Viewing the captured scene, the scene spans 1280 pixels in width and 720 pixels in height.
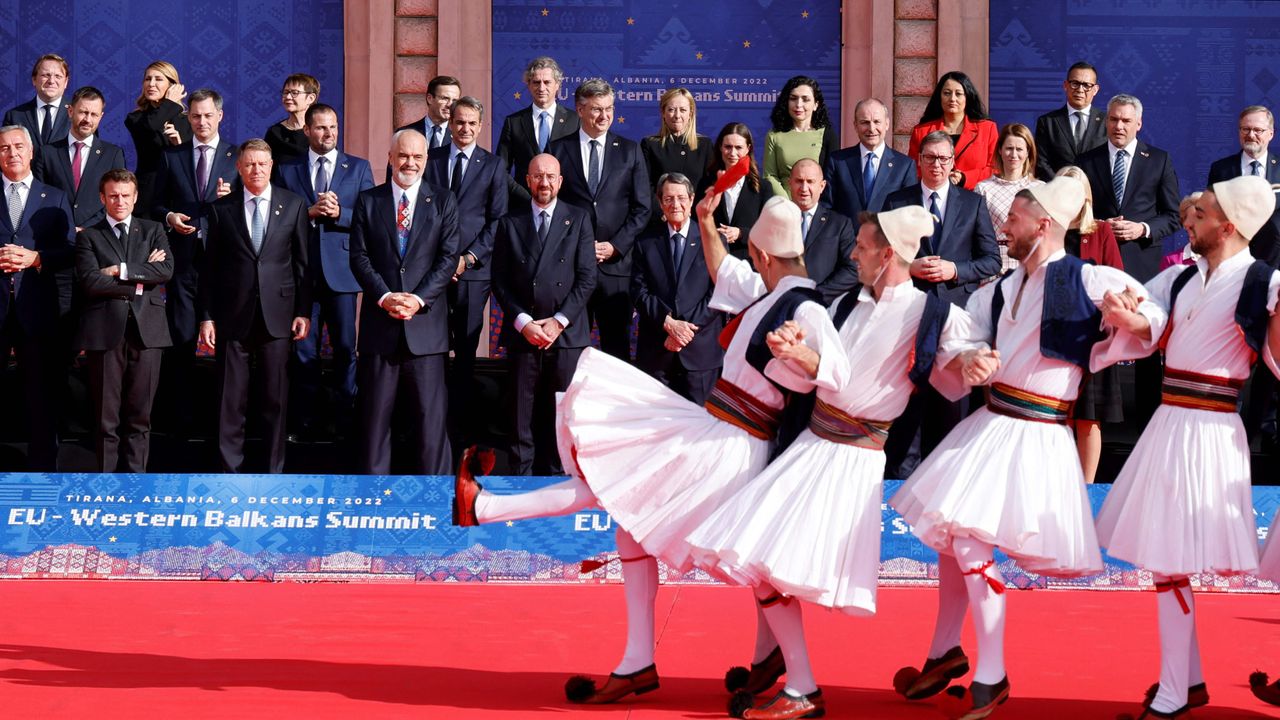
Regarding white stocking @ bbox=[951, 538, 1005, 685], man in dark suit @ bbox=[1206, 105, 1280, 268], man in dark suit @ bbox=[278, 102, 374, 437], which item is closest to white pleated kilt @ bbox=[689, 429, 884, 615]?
white stocking @ bbox=[951, 538, 1005, 685]

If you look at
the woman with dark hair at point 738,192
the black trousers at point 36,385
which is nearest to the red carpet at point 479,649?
the black trousers at point 36,385

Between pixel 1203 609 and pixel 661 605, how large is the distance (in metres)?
2.46

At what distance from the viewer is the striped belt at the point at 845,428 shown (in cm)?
514

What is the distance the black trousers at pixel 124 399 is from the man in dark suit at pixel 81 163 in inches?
36.8

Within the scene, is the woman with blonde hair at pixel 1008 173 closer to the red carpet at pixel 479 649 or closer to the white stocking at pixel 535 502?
the red carpet at pixel 479 649

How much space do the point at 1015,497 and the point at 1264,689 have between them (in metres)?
1.13

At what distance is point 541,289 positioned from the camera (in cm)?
876

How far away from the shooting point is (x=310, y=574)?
25.5 ft

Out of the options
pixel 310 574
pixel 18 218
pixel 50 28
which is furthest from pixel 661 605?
pixel 50 28

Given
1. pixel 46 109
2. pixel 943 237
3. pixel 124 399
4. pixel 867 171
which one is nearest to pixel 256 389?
pixel 124 399

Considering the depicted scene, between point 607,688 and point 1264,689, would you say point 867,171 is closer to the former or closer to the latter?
point 1264,689

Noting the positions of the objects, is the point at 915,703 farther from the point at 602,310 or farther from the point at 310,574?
the point at 602,310

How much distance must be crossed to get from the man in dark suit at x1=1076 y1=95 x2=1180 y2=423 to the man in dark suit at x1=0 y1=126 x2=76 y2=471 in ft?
19.2

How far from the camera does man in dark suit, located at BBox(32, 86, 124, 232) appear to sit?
927 centimetres
